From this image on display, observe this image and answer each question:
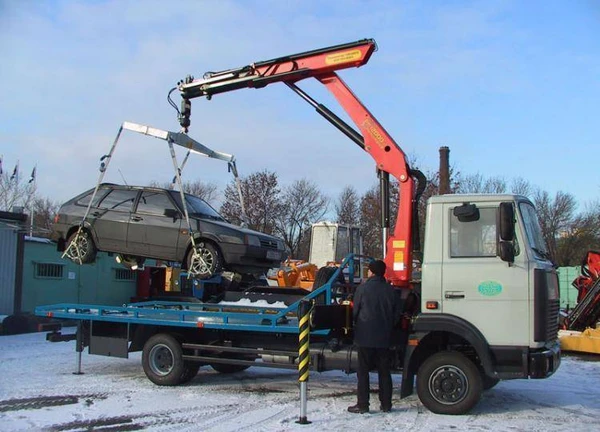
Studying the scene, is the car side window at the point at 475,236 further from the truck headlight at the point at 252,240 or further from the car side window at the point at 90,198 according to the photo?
the car side window at the point at 90,198

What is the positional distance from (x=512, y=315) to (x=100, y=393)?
A: 5280mm

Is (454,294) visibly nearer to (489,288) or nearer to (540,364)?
(489,288)

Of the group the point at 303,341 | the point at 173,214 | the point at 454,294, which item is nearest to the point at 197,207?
the point at 173,214

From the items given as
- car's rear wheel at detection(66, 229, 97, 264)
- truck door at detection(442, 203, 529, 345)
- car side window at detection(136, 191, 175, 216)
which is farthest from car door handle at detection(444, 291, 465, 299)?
car's rear wheel at detection(66, 229, 97, 264)

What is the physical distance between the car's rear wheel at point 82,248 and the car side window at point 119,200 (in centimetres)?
53

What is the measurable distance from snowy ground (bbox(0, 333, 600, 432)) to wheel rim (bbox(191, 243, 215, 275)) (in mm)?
1650

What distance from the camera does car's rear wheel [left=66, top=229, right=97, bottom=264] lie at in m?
9.80

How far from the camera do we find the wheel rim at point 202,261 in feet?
29.5

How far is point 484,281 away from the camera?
6965 millimetres

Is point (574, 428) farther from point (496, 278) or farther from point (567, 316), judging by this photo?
point (567, 316)

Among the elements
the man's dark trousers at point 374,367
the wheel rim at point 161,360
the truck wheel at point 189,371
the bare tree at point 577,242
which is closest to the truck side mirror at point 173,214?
the wheel rim at point 161,360

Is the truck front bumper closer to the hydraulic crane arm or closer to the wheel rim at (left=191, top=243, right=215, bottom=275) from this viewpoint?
the hydraulic crane arm

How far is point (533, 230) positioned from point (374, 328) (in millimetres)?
2120

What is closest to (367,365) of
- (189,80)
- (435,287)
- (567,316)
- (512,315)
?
(435,287)
